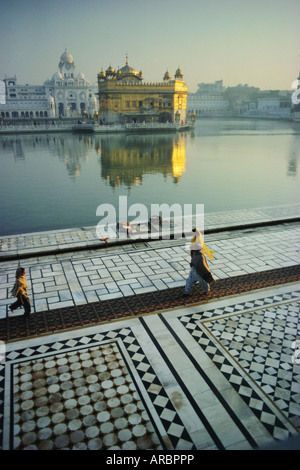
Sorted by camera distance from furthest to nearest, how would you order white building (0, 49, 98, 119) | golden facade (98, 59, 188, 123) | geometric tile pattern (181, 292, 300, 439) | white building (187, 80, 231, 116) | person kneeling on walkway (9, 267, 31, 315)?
white building (187, 80, 231, 116) → white building (0, 49, 98, 119) → golden facade (98, 59, 188, 123) → person kneeling on walkway (9, 267, 31, 315) → geometric tile pattern (181, 292, 300, 439)

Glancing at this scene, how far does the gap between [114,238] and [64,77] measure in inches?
2604

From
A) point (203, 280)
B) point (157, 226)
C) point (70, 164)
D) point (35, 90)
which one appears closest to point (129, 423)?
point (203, 280)

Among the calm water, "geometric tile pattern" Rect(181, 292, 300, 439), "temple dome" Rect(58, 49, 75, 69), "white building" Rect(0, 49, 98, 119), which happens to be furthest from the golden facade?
"geometric tile pattern" Rect(181, 292, 300, 439)

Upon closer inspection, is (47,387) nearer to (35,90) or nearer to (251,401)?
(251,401)

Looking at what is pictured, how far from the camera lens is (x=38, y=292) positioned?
4.98m

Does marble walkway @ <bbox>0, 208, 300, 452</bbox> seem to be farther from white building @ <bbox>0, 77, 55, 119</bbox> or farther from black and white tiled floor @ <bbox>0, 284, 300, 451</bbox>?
white building @ <bbox>0, 77, 55, 119</bbox>

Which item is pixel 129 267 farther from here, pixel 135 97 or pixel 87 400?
pixel 135 97

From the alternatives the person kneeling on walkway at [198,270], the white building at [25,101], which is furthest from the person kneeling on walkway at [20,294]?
the white building at [25,101]

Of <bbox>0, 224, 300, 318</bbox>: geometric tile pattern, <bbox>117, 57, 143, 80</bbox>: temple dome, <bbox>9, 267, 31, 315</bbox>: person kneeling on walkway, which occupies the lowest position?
<bbox>0, 224, 300, 318</bbox>: geometric tile pattern

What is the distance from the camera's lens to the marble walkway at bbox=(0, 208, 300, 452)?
9.30 ft

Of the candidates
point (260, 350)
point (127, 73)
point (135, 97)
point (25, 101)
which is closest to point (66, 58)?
point (25, 101)

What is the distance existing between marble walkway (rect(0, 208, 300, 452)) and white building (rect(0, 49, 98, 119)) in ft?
200

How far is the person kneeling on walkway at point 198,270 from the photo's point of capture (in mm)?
4730
